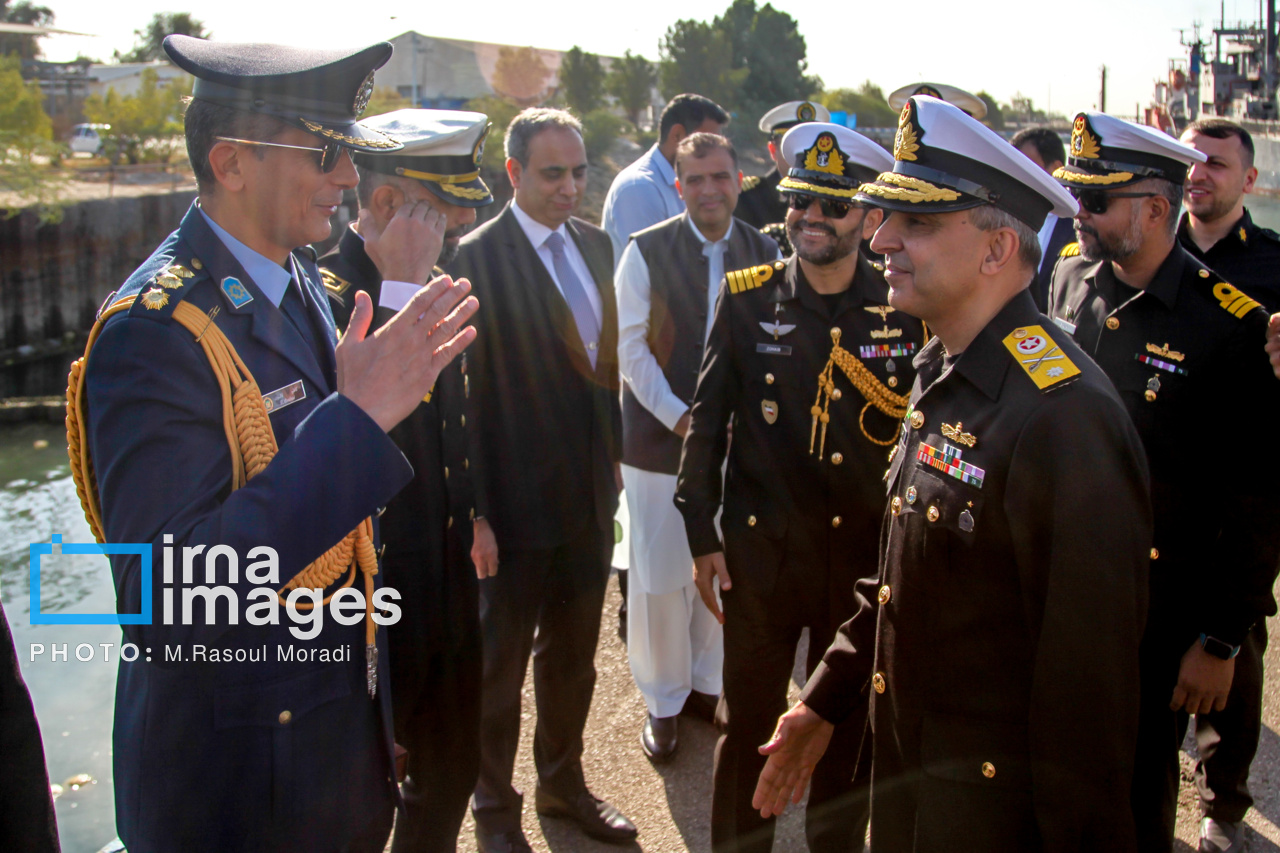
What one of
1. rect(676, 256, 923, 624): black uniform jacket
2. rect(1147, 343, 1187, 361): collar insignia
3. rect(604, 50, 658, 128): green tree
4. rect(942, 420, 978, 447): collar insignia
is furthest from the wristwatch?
rect(604, 50, 658, 128): green tree

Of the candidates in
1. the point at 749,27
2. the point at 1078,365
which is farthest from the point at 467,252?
the point at 749,27

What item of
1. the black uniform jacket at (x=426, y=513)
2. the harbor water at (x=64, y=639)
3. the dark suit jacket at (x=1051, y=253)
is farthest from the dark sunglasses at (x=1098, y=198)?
the harbor water at (x=64, y=639)

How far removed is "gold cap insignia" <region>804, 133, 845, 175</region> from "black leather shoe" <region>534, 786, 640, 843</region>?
2.45 meters

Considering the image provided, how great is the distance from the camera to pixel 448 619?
2.79 meters

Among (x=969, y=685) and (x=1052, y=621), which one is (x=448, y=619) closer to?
(x=969, y=685)

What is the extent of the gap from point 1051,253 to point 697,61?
52276 millimetres

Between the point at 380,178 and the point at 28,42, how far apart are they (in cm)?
6565

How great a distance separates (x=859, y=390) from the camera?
296cm

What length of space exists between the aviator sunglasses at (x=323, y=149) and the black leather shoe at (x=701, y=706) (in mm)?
3123

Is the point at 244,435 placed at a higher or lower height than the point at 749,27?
lower

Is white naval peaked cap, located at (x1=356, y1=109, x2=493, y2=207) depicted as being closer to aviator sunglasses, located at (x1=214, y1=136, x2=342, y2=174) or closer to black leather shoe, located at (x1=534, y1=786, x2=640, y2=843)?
aviator sunglasses, located at (x1=214, y1=136, x2=342, y2=174)

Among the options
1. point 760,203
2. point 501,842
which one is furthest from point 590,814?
point 760,203

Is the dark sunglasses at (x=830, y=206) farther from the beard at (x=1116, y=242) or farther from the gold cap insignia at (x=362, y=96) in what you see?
the gold cap insignia at (x=362, y=96)

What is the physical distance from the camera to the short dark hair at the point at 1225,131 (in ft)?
14.0
